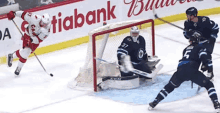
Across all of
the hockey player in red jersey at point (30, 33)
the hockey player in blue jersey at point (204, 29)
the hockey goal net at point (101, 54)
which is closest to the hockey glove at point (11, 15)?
the hockey player in red jersey at point (30, 33)

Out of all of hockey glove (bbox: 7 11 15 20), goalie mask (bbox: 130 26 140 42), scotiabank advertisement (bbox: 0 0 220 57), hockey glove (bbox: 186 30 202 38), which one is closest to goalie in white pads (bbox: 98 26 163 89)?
goalie mask (bbox: 130 26 140 42)

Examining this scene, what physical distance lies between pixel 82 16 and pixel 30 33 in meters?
1.53

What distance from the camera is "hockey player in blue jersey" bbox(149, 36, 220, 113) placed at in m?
7.09

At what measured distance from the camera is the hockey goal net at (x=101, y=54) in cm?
812

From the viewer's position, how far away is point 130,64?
8062 millimetres

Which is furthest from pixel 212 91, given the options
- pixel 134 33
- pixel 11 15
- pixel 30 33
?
pixel 11 15

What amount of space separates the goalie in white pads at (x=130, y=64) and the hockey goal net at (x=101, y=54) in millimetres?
184

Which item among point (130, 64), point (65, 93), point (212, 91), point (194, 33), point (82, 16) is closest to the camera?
point (212, 91)

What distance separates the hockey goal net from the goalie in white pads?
0.60 ft

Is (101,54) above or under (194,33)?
under

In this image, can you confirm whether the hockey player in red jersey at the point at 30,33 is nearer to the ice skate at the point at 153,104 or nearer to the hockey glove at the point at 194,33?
the hockey glove at the point at 194,33

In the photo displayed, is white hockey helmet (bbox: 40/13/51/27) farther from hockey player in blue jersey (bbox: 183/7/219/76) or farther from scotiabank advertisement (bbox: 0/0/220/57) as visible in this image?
hockey player in blue jersey (bbox: 183/7/219/76)

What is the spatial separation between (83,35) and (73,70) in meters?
1.31

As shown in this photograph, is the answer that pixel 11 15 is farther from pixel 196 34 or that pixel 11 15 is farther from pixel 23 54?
pixel 196 34
